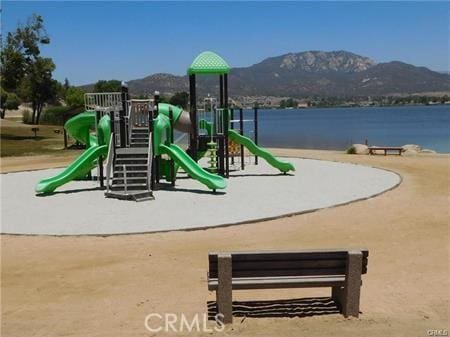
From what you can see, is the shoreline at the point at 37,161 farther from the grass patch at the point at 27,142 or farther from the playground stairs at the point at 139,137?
the playground stairs at the point at 139,137

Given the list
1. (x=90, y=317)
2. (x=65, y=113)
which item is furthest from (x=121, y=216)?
(x=65, y=113)

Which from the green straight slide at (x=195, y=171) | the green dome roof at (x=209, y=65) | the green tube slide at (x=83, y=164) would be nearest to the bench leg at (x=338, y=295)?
the green straight slide at (x=195, y=171)

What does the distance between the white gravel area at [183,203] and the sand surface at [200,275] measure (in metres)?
0.57

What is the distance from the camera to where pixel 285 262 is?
5.48m

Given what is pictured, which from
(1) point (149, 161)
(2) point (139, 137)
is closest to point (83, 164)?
(2) point (139, 137)

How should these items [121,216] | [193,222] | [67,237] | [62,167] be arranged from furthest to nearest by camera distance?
[62,167] → [121,216] → [193,222] → [67,237]

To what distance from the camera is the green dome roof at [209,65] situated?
16922mm

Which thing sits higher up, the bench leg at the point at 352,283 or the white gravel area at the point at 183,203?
the bench leg at the point at 352,283

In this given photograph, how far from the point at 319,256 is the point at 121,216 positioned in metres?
6.90

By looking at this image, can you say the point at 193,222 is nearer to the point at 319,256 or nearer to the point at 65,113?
the point at 319,256

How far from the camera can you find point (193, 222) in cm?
1074

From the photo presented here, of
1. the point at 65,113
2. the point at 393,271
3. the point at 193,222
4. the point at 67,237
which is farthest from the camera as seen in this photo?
the point at 65,113

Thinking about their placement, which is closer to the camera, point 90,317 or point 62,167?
point 90,317

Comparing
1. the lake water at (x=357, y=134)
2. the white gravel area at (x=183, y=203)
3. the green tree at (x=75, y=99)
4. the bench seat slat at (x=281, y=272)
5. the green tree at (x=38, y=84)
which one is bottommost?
the lake water at (x=357, y=134)
